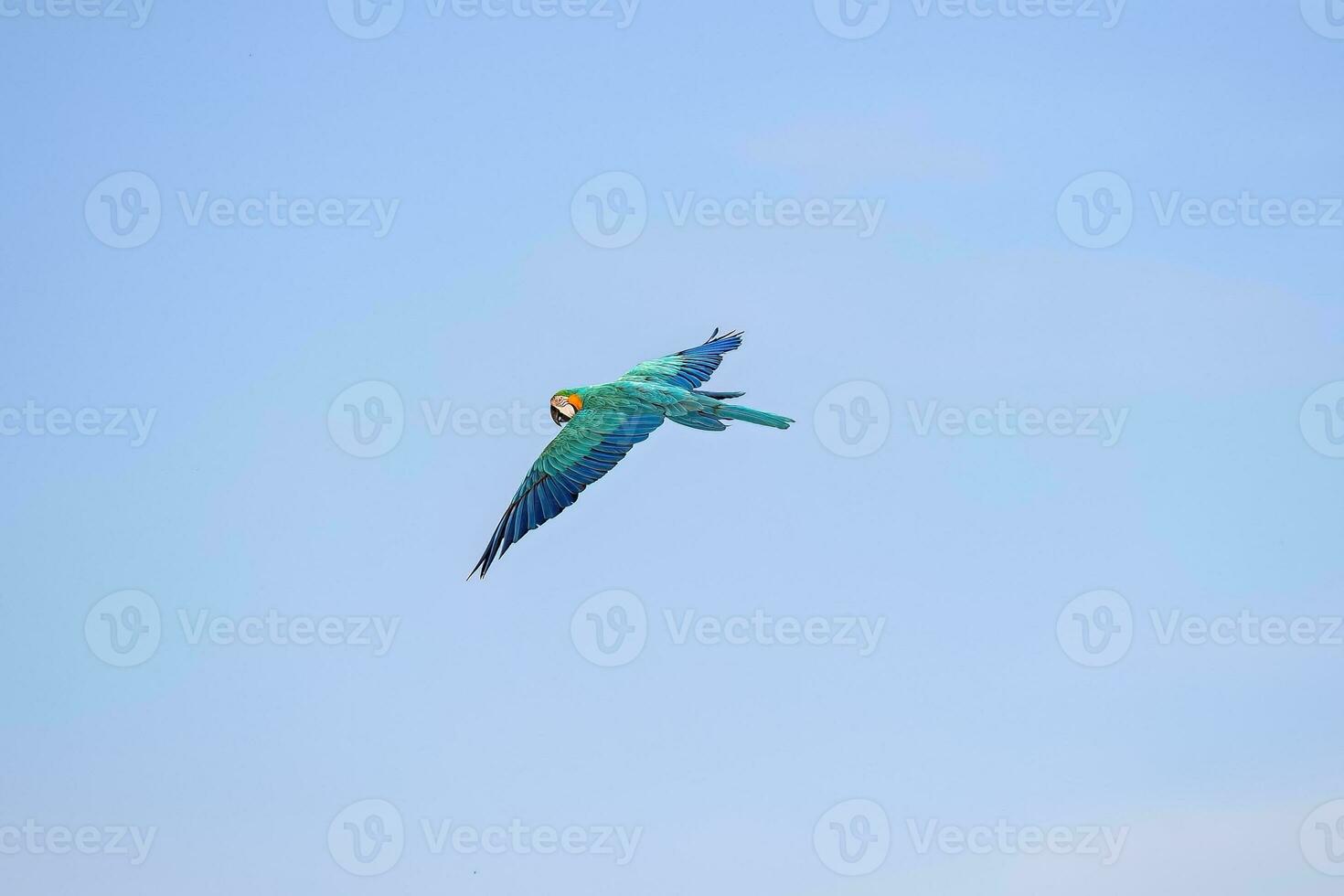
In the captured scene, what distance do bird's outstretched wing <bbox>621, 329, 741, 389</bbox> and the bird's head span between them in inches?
81.1

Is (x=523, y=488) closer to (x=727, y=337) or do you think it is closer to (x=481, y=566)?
(x=481, y=566)

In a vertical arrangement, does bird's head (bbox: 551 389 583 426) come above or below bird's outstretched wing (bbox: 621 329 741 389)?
below

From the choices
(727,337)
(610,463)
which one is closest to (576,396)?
(610,463)

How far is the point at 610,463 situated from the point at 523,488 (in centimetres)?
197

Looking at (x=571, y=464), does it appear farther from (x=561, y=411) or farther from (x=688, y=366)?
(x=688, y=366)

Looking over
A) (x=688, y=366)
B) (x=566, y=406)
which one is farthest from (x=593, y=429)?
(x=688, y=366)

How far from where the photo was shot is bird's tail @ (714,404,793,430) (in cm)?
4381

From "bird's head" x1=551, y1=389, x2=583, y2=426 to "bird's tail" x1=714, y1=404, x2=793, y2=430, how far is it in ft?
9.92

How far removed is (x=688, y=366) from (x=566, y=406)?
5678 millimetres

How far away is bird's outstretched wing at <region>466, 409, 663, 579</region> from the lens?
43469 millimetres

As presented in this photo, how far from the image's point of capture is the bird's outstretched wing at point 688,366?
4706 cm

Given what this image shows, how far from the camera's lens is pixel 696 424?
4406cm

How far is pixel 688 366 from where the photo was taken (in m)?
49.2

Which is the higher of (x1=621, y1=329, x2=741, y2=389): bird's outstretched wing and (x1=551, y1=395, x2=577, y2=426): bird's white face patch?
(x1=621, y1=329, x2=741, y2=389): bird's outstretched wing
